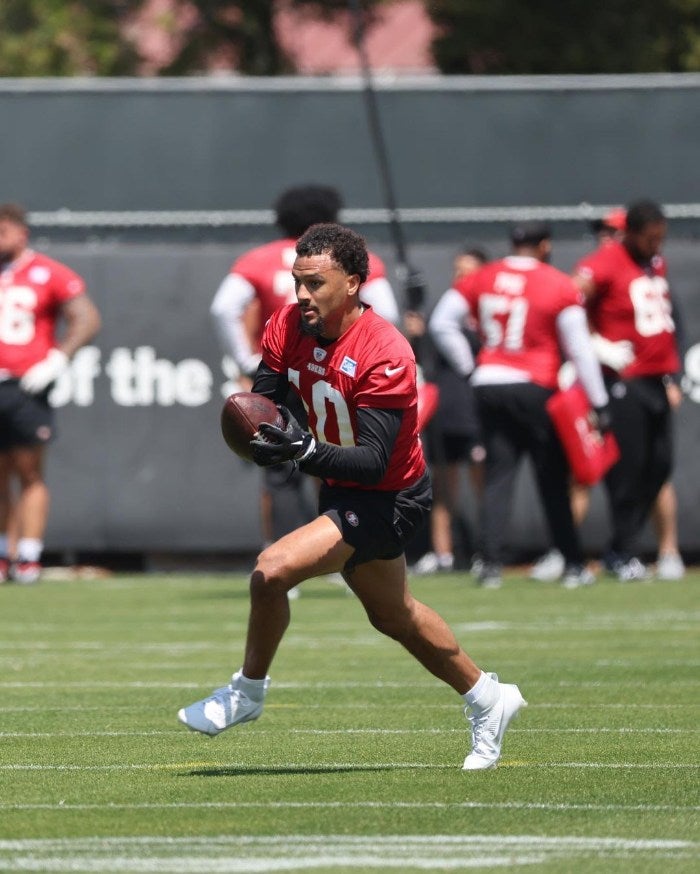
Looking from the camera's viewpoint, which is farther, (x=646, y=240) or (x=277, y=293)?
(x=646, y=240)

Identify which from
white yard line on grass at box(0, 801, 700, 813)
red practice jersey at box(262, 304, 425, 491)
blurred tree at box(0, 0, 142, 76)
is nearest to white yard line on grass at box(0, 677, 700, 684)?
red practice jersey at box(262, 304, 425, 491)

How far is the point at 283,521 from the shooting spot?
12.5 metres

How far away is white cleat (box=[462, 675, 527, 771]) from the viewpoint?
660 centimetres

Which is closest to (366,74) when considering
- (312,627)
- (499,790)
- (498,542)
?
(498,542)

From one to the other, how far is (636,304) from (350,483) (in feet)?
24.3

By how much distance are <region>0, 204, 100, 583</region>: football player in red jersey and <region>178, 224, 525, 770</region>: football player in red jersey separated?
7298 mm

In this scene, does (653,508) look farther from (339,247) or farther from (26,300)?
(339,247)

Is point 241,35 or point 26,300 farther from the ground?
point 241,35

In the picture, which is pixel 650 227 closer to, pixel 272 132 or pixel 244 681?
pixel 272 132

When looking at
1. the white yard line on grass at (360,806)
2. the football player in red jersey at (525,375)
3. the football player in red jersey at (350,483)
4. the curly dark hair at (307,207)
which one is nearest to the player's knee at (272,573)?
the football player in red jersey at (350,483)

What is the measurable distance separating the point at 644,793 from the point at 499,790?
0.41 m

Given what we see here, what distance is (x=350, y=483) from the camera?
6.72m

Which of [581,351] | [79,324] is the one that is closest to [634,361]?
[581,351]

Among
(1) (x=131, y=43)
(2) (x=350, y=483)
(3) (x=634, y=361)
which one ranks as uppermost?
(1) (x=131, y=43)
